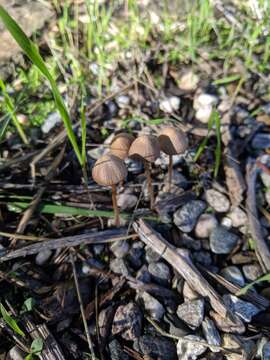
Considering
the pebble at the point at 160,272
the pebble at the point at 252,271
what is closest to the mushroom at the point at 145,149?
the pebble at the point at 160,272

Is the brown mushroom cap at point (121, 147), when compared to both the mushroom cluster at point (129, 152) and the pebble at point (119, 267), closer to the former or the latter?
the mushroom cluster at point (129, 152)

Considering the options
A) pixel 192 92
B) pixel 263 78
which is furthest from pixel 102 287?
pixel 263 78

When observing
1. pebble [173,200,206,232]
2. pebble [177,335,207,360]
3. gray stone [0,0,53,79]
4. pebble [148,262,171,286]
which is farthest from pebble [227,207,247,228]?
gray stone [0,0,53,79]

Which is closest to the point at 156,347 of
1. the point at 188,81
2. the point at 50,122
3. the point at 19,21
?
the point at 50,122

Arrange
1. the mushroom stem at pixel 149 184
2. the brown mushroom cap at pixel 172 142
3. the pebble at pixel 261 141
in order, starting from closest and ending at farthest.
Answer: the brown mushroom cap at pixel 172 142
the mushroom stem at pixel 149 184
the pebble at pixel 261 141

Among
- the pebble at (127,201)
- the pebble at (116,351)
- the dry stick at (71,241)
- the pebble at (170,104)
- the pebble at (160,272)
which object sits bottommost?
the pebble at (116,351)

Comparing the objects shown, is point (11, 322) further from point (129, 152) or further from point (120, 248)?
point (129, 152)
